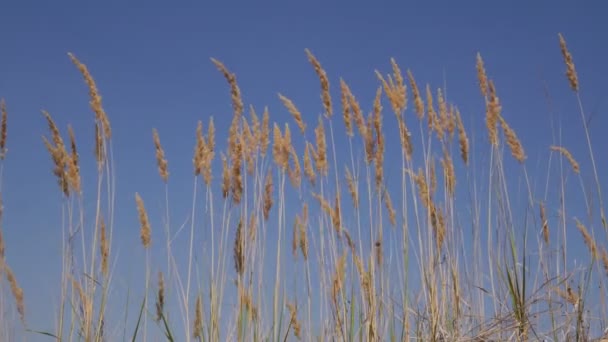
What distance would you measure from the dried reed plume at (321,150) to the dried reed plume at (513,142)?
2.43 ft

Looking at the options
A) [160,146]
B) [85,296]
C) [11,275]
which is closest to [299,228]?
[160,146]

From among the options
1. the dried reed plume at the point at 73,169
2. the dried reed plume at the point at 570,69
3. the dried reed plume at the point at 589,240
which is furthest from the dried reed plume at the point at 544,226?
the dried reed plume at the point at 73,169

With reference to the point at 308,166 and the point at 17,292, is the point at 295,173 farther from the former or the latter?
the point at 17,292

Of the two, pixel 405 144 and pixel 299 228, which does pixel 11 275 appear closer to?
pixel 299 228

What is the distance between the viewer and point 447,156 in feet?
9.16

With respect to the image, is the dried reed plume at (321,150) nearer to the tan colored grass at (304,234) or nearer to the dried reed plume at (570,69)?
the tan colored grass at (304,234)

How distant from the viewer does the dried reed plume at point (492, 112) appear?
273cm

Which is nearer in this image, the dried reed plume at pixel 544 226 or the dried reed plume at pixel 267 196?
the dried reed plume at pixel 267 196

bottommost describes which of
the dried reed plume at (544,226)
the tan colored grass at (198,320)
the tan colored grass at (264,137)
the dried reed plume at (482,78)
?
the tan colored grass at (198,320)

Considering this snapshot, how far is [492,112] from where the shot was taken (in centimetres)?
274

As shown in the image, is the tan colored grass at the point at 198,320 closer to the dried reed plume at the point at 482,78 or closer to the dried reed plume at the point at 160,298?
the dried reed plume at the point at 160,298

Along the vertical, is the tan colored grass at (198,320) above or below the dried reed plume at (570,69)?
below

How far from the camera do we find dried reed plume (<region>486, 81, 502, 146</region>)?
273 cm

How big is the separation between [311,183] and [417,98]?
0.54 m
